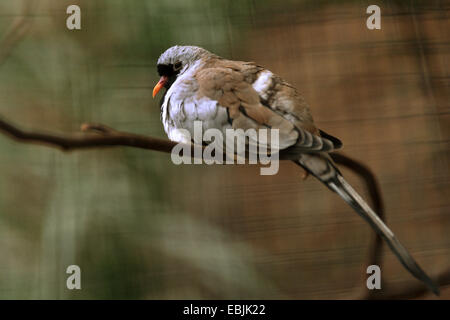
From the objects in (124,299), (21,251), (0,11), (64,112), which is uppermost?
(0,11)

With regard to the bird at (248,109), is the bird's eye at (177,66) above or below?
above

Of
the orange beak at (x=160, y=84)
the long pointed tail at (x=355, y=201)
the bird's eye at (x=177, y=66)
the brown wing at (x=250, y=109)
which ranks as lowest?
the long pointed tail at (x=355, y=201)

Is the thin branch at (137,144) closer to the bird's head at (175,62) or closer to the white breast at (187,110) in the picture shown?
the white breast at (187,110)

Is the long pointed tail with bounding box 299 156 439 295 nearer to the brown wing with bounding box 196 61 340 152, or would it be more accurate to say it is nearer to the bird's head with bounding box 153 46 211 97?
the brown wing with bounding box 196 61 340 152

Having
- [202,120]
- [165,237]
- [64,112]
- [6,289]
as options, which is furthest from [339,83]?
[6,289]

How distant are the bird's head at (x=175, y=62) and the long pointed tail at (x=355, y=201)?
0.35 meters

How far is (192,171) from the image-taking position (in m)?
1.22

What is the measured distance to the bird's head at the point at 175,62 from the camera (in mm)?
1177

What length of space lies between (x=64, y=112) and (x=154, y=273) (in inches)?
17.7

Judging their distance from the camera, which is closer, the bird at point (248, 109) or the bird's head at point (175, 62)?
the bird at point (248, 109)

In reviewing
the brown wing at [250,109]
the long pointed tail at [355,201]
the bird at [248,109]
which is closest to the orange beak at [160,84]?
the bird at [248,109]

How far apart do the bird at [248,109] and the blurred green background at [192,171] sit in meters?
0.07

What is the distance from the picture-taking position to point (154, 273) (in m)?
1.23

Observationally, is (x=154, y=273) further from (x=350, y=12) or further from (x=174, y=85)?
(x=350, y=12)
